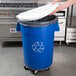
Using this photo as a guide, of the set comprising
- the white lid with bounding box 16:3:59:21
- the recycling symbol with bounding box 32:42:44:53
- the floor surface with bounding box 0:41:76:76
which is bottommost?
the floor surface with bounding box 0:41:76:76

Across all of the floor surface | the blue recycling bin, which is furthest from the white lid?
the floor surface

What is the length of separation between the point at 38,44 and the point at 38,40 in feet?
0.17

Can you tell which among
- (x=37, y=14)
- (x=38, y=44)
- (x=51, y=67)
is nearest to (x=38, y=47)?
(x=38, y=44)

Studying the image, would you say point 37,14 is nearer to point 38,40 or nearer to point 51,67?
point 38,40

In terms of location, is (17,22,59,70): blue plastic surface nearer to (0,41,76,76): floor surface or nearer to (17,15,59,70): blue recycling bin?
(17,15,59,70): blue recycling bin

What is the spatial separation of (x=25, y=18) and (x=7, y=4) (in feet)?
3.73

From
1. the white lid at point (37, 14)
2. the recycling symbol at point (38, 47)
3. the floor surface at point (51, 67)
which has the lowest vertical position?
the floor surface at point (51, 67)

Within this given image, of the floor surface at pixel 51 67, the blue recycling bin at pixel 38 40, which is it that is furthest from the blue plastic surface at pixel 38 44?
the floor surface at pixel 51 67

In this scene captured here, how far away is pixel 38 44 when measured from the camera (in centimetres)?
199

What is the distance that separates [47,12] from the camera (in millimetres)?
1953

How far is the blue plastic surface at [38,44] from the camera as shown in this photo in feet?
6.39

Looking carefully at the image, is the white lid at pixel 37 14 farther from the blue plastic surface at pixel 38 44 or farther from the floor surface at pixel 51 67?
the floor surface at pixel 51 67

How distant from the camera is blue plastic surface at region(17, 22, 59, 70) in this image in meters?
1.95

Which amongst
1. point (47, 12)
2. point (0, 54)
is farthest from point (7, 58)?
point (47, 12)
